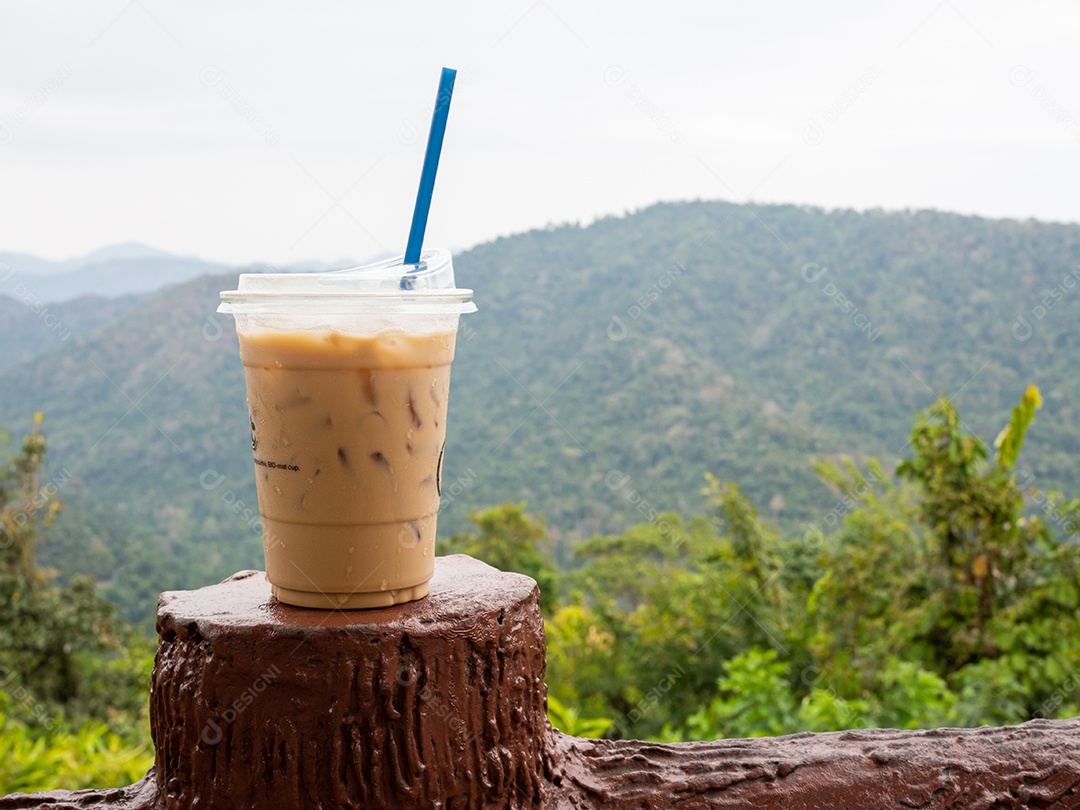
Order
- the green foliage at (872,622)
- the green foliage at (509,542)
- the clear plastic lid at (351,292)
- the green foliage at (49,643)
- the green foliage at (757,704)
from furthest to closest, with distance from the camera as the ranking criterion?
the green foliage at (509,542)
the green foliage at (49,643)
the green foliage at (872,622)
the green foliage at (757,704)
the clear plastic lid at (351,292)

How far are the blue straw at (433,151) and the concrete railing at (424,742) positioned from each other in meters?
0.52

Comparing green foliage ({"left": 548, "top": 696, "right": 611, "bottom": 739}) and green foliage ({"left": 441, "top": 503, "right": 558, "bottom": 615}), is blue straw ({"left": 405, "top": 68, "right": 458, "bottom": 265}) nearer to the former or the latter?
green foliage ({"left": 548, "top": 696, "right": 611, "bottom": 739})

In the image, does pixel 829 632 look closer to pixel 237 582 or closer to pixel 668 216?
pixel 237 582

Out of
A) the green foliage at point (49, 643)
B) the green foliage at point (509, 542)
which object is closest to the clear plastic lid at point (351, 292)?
the green foliage at point (49, 643)

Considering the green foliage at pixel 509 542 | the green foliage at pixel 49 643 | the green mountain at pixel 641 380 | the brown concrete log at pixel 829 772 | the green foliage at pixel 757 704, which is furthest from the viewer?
the green mountain at pixel 641 380

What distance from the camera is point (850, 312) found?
1405 cm

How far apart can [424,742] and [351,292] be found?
1.93 ft

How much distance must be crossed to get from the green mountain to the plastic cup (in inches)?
356

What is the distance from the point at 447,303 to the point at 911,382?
12910 mm

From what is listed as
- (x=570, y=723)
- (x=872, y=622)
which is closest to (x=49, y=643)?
(x=570, y=723)

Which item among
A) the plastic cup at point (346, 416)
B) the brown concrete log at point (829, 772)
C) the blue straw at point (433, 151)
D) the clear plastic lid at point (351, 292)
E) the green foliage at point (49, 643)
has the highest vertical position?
the blue straw at point (433, 151)

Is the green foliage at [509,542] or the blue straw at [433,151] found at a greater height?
the blue straw at [433,151]

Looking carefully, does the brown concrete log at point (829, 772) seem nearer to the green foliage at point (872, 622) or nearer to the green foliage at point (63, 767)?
the green foliage at point (872, 622)

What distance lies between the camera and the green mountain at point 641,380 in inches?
439
